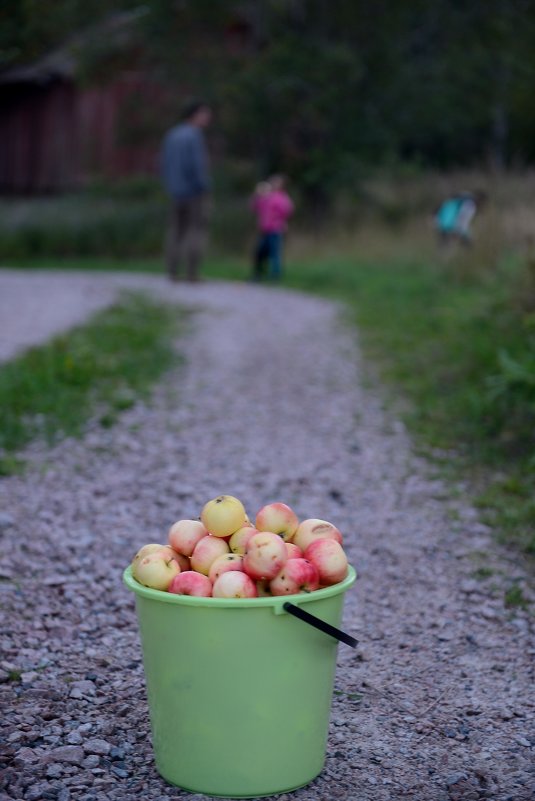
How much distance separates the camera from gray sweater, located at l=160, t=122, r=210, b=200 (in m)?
13.5

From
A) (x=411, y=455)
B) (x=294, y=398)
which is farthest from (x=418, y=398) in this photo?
(x=411, y=455)

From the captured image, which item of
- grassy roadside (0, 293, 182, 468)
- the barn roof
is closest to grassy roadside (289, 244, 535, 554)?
grassy roadside (0, 293, 182, 468)

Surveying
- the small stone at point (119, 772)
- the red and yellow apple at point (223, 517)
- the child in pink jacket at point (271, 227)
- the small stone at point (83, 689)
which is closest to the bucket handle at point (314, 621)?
the red and yellow apple at point (223, 517)

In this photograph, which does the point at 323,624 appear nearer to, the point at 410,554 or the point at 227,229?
the point at 410,554

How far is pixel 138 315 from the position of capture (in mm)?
10570

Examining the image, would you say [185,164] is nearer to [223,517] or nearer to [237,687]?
[223,517]

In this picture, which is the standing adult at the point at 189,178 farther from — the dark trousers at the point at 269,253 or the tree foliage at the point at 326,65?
the tree foliage at the point at 326,65

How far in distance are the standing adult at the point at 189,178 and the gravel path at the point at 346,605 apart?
631cm

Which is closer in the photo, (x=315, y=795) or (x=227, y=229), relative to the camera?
(x=315, y=795)

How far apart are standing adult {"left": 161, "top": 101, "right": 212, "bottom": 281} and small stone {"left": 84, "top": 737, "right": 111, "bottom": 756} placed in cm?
1120

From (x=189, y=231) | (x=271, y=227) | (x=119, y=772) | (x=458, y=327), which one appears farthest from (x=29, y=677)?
(x=271, y=227)

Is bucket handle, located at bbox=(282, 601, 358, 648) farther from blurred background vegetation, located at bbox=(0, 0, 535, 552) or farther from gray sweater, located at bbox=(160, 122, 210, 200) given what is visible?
blurred background vegetation, located at bbox=(0, 0, 535, 552)

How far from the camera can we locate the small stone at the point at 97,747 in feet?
9.24

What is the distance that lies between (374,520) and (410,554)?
1.55 ft
